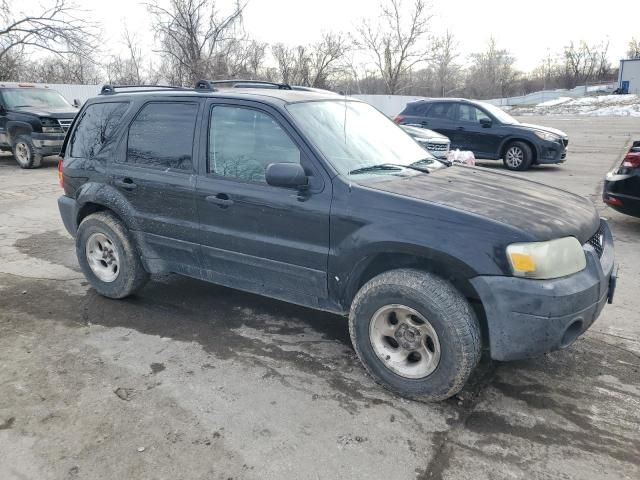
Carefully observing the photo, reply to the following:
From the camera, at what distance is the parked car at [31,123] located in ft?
42.7

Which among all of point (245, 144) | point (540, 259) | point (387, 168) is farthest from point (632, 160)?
point (245, 144)

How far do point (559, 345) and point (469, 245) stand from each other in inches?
30.0

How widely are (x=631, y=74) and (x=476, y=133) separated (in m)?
54.1

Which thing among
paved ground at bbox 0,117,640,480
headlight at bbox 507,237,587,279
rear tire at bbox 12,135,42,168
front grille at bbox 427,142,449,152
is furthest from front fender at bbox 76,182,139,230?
rear tire at bbox 12,135,42,168

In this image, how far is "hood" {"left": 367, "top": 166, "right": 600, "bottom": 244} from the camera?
290 centimetres

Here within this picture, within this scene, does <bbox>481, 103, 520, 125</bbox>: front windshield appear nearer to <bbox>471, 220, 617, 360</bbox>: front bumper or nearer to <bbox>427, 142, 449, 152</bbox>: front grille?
<bbox>427, 142, 449, 152</bbox>: front grille

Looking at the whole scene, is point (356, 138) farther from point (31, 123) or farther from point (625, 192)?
point (31, 123)

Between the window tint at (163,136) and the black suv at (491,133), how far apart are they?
10.2 m

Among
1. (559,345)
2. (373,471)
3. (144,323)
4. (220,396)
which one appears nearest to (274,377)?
(220,396)

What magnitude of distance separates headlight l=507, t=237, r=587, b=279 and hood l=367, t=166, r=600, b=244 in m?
0.06

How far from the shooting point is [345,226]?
3.19 metres

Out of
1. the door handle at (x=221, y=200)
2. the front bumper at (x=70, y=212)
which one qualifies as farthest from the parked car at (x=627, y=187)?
the front bumper at (x=70, y=212)

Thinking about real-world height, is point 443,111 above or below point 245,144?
above

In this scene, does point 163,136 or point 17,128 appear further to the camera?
point 17,128
